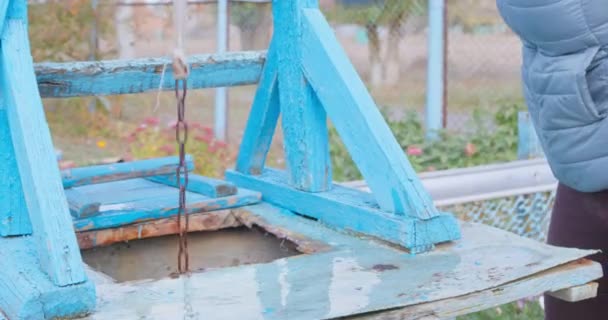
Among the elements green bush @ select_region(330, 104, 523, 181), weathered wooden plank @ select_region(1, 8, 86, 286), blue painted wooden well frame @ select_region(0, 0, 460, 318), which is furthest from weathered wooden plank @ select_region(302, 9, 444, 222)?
green bush @ select_region(330, 104, 523, 181)

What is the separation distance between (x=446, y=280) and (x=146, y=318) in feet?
1.97

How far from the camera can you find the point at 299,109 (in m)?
2.52

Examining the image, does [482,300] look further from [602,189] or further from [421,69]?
[421,69]

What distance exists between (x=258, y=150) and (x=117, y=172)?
0.40 metres

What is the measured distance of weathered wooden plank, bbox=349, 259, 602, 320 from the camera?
183cm

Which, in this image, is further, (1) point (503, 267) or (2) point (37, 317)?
(1) point (503, 267)

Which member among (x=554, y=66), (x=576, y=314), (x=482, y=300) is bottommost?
(x=576, y=314)

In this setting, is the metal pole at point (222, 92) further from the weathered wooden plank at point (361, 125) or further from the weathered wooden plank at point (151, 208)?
the weathered wooden plank at point (361, 125)

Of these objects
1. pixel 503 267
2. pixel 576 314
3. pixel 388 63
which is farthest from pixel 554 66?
pixel 388 63

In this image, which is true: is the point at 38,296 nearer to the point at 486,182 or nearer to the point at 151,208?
the point at 151,208

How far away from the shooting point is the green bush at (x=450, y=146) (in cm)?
520

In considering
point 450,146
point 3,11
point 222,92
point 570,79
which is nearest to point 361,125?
point 570,79

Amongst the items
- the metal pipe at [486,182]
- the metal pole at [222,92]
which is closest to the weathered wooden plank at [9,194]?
the metal pipe at [486,182]

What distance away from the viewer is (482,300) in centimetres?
191
